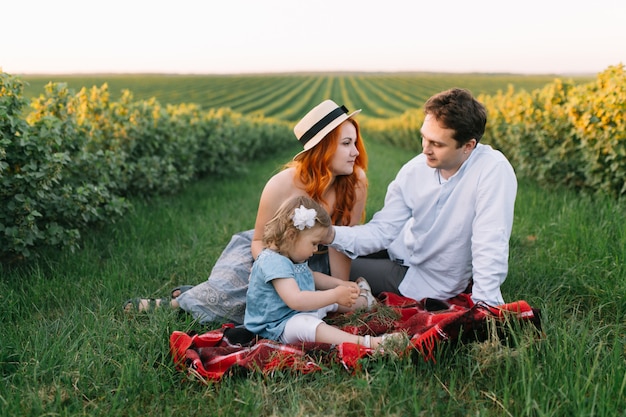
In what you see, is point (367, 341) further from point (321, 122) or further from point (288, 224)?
point (321, 122)

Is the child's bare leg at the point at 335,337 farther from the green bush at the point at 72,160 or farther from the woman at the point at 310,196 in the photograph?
the green bush at the point at 72,160

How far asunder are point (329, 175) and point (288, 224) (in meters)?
0.77

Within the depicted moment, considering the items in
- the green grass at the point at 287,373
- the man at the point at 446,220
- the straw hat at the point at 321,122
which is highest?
the straw hat at the point at 321,122

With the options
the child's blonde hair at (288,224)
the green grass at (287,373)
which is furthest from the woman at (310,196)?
the child's blonde hair at (288,224)

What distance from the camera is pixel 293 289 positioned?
3.21 m

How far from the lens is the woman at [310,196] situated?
12.4 feet

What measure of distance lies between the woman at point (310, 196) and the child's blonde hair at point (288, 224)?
23.8 inches

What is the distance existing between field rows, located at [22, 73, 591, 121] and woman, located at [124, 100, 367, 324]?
151 feet

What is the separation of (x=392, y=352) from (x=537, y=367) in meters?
0.71

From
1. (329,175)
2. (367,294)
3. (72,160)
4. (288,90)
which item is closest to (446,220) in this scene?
(367,294)

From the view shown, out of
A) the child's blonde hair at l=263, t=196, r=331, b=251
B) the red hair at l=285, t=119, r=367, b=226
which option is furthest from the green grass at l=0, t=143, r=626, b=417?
the red hair at l=285, t=119, r=367, b=226

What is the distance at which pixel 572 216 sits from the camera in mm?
5418

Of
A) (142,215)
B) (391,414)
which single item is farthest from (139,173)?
(391,414)

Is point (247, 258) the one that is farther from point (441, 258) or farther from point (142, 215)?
point (142, 215)
